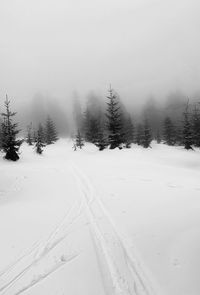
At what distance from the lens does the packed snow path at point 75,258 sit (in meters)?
4.25

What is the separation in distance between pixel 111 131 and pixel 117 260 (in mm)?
30520

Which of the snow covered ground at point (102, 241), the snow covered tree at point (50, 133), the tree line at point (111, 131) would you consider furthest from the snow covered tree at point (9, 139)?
the snow covered tree at point (50, 133)

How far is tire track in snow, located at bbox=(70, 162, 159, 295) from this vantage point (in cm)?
414

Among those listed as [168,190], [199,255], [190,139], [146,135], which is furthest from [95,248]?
[146,135]

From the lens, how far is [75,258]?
5.26 meters

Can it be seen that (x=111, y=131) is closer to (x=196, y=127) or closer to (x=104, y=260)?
(x=196, y=127)

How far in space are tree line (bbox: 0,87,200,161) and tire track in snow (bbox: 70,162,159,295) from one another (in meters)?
14.8

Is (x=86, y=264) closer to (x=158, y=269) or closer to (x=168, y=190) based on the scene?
(x=158, y=269)

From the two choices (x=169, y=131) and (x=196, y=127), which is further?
(x=169, y=131)

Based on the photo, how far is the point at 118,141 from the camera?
34062 mm

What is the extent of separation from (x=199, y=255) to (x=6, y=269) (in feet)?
14.6

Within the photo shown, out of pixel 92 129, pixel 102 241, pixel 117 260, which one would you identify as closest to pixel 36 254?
pixel 102 241

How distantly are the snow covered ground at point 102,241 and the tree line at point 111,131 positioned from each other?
12898 mm

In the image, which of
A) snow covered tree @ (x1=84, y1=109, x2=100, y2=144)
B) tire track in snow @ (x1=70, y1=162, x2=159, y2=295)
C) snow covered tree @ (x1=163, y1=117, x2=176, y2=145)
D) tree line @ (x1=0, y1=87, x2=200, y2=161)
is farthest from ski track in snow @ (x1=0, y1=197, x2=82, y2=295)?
snow covered tree @ (x1=163, y1=117, x2=176, y2=145)
